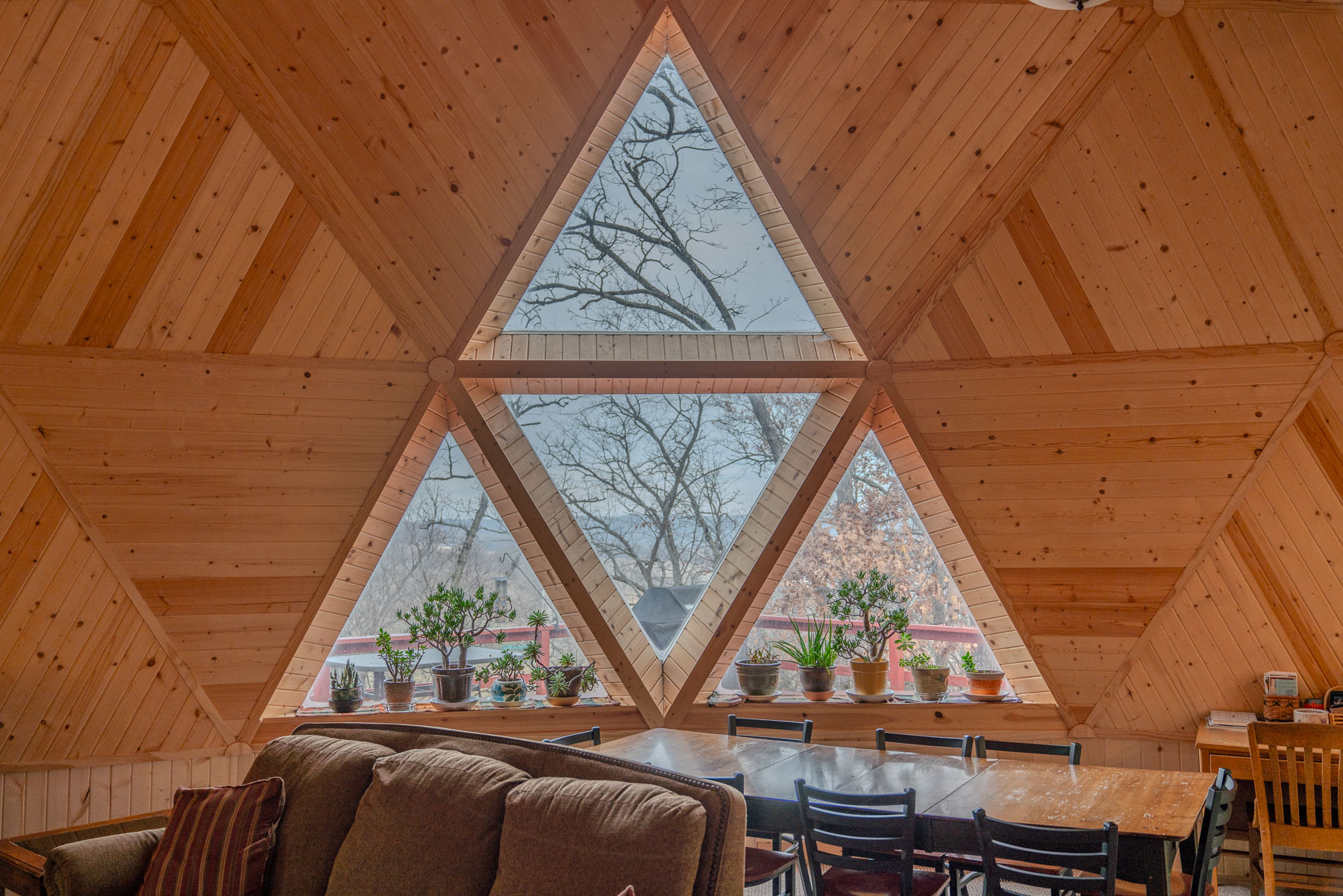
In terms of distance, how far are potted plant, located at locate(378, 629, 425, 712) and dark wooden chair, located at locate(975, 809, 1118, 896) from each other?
3496mm

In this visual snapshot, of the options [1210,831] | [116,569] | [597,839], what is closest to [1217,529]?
[1210,831]

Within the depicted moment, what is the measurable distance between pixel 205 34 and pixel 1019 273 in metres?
3.82

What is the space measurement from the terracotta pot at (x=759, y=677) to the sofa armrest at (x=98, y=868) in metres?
3.26

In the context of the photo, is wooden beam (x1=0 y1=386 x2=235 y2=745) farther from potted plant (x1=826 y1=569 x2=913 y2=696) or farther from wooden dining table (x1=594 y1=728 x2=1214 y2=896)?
potted plant (x1=826 y1=569 x2=913 y2=696)

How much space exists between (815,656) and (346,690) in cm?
275

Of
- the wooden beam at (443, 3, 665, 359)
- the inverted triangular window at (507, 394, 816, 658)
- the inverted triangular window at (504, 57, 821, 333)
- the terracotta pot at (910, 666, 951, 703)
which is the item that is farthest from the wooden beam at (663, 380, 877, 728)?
the wooden beam at (443, 3, 665, 359)

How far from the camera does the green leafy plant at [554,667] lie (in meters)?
5.36

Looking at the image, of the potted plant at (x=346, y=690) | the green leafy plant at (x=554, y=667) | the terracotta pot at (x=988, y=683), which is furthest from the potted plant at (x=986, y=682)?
the potted plant at (x=346, y=690)

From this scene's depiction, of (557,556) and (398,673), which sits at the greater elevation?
(557,556)

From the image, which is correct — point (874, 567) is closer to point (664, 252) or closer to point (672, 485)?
point (672, 485)

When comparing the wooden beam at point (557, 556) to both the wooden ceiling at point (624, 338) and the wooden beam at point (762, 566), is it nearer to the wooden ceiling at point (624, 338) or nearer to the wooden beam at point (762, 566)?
the wooden ceiling at point (624, 338)

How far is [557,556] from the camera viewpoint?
5117 mm

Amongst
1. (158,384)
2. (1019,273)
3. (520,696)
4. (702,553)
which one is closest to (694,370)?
(702,553)

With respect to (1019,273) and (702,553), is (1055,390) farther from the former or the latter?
(702,553)
